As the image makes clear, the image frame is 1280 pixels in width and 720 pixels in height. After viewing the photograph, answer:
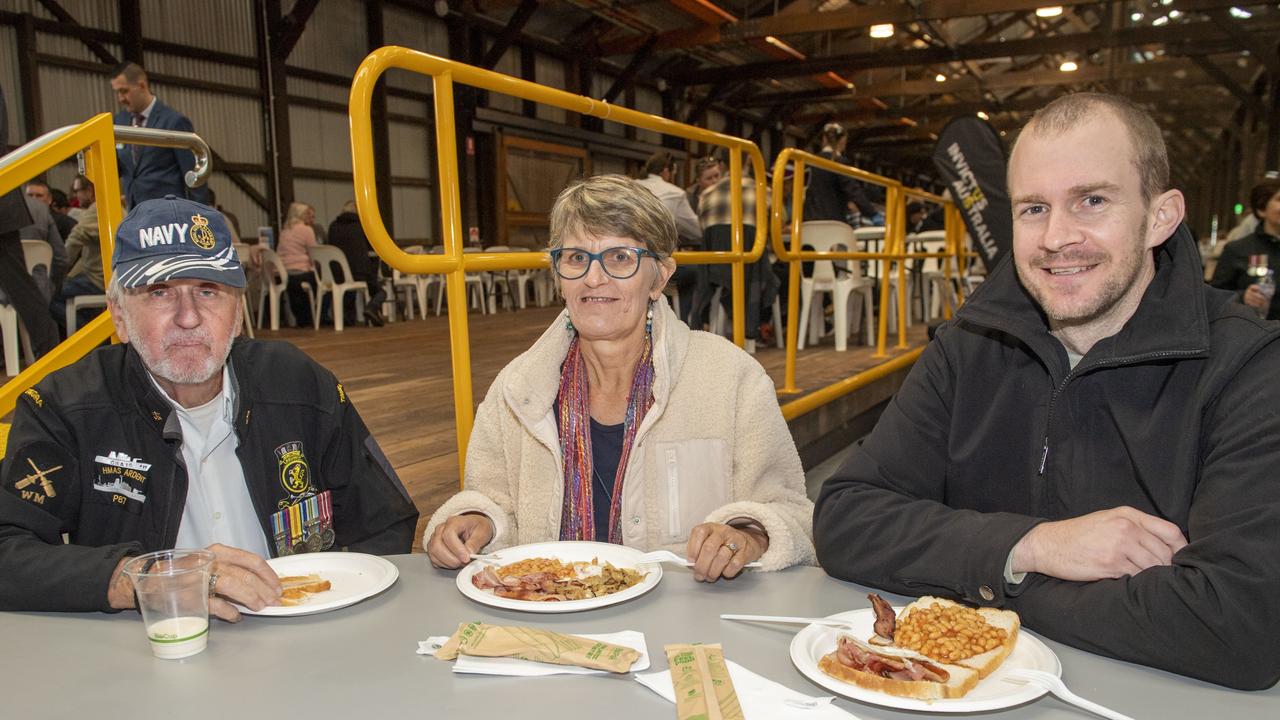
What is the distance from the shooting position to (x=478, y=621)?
3.47 feet

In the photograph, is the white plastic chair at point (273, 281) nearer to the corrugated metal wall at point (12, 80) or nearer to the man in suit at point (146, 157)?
the corrugated metal wall at point (12, 80)

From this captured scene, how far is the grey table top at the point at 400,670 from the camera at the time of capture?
0.83 meters

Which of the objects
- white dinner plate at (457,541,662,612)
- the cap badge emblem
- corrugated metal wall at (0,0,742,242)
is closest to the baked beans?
white dinner plate at (457,541,662,612)

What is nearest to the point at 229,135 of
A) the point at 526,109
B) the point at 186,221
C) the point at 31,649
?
the point at 526,109

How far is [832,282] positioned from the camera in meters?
6.11

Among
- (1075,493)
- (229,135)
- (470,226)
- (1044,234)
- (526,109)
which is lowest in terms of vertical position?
(1075,493)

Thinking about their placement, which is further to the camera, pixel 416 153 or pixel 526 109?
pixel 526 109

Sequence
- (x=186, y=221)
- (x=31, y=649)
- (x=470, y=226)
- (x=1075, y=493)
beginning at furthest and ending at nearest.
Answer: (x=470, y=226) < (x=186, y=221) < (x=1075, y=493) < (x=31, y=649)

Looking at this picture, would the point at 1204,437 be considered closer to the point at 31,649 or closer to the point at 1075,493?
the point at 1075,493

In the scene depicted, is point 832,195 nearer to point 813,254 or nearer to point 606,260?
point 813,254

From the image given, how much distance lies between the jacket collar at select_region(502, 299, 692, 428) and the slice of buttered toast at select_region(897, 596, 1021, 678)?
2.18ft

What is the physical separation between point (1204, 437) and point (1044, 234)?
0.36 m

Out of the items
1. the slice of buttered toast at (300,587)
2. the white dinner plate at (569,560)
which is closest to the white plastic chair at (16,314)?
the slice of buttered toast at (300,587)

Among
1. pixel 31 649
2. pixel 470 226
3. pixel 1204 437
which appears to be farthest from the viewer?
pixel 470 226
